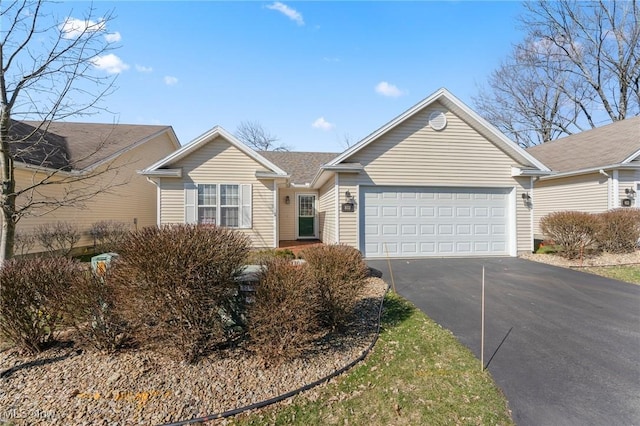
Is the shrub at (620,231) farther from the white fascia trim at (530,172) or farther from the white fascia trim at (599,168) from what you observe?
the white fascia trim at (599,168)

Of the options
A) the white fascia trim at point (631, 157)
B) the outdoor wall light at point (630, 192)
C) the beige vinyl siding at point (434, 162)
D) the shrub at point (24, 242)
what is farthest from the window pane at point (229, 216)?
the outdoor wall light at point (630, 192)

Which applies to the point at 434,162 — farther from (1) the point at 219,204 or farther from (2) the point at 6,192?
(2) the point at 6,192

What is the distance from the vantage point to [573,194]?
13086 mm

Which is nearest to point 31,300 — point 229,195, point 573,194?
point 229,195

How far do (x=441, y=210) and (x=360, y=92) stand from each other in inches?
297

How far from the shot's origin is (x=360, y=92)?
1456 centimetres

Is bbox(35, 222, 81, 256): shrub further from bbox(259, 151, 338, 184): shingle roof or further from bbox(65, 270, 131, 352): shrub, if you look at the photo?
bbox(259, 151, 338, 184): shingle roof

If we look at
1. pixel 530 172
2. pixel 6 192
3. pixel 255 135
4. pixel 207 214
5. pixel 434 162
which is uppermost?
pixel 255 135

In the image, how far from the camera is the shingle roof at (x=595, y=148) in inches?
469

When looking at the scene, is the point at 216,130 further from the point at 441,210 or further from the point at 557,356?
the point at 557,356

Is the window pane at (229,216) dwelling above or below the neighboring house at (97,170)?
below

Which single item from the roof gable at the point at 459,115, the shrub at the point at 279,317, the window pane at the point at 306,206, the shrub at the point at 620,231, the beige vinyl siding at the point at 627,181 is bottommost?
the shrub at the point at 279,317

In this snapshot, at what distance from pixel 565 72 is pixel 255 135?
3221cm

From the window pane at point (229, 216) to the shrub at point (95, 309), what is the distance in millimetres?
7939
